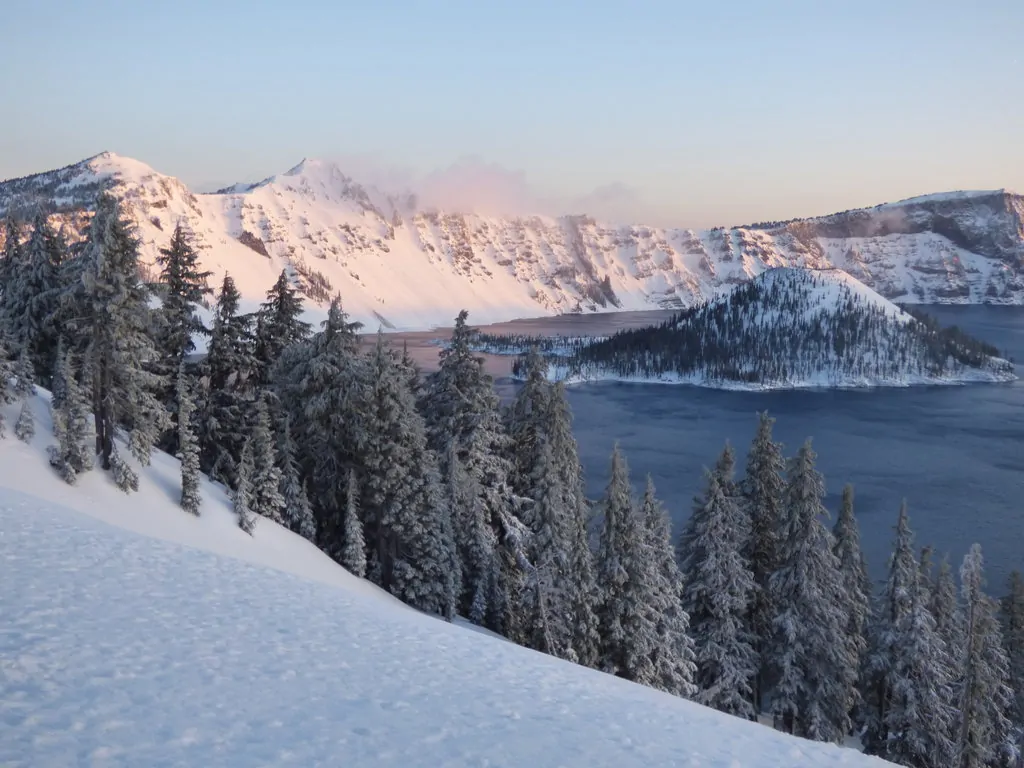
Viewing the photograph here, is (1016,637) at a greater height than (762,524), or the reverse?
(762,524)

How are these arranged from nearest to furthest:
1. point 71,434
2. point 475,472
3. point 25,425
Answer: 1. point 71,434
2. point 25,425
3. point 475,472

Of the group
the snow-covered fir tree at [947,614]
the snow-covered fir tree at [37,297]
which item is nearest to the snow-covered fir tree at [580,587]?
the snow-covered fir tree at [947,614]

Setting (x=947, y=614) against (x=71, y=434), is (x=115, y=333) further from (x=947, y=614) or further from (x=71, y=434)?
(x=947, y=614)

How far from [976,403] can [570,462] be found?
495ft

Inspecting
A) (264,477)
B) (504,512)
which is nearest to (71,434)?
(264,477)

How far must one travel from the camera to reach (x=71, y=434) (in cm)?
2236

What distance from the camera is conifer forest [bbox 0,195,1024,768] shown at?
24562 millimetres

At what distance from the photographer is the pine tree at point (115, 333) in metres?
23.1

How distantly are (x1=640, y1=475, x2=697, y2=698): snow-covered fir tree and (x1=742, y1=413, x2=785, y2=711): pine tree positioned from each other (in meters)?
4.28

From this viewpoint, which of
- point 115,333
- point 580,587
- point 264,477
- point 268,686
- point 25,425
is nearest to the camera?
point 268,686

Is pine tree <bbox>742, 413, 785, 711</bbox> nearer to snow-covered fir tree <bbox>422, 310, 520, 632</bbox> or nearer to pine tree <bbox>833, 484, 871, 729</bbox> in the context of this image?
pine tree <bbox>833, 484, 871, 729</bbox>

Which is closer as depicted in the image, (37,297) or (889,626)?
(889,626)

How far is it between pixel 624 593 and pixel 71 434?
1982cm

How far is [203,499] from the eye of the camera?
84.8 feet
